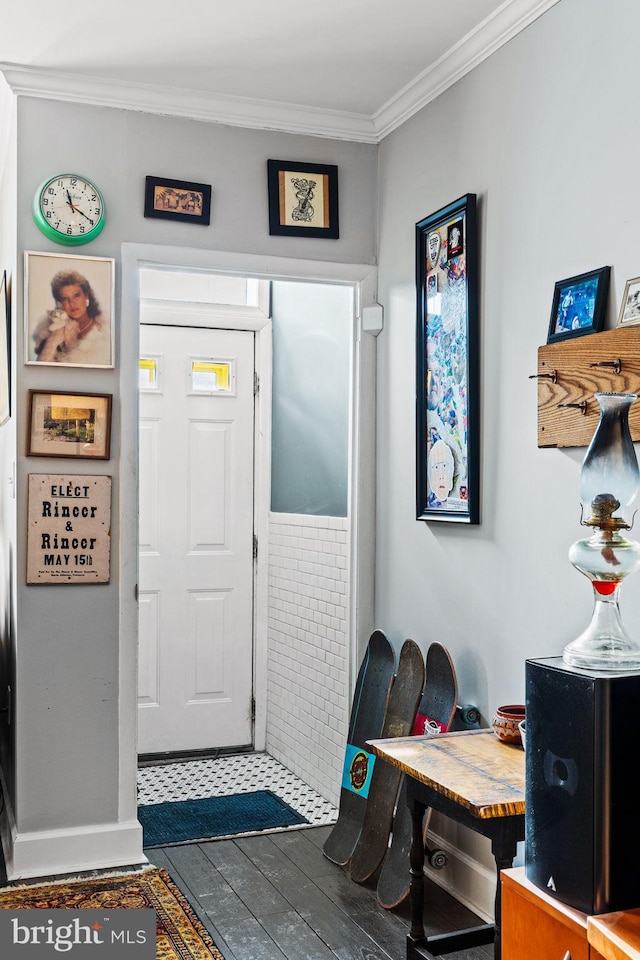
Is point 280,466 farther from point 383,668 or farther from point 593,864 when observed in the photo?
point 593,864

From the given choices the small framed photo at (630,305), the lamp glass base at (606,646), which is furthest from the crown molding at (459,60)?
the lamp glass base at (606,646)

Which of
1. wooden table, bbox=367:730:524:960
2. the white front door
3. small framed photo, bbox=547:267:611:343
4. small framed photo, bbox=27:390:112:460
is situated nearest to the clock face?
small framed photo, bbox=27:390:112:460

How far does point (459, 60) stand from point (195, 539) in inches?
104

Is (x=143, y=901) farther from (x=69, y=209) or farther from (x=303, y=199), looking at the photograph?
(x=303, y=199)

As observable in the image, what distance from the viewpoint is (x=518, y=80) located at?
2.86 metres

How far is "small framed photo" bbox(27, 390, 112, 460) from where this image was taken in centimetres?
331

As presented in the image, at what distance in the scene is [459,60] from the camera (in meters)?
3.12

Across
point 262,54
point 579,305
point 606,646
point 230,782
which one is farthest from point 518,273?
point 230,782

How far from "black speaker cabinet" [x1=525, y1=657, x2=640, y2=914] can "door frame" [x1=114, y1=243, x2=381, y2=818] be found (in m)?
2.02

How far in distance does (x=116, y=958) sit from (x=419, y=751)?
93cm

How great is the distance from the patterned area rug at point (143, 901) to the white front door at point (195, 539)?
1531 millimetres

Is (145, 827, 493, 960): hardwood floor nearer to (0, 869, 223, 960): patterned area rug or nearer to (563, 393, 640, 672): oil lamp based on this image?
(0, 869, 223, 960): patterned area rug

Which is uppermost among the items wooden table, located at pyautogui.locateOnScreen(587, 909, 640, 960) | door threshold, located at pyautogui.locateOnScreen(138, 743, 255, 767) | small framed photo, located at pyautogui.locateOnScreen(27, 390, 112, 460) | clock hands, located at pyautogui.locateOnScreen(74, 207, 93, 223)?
clock hands, located at pyautogui.locateOnScreen(74, 207, 93, 223)

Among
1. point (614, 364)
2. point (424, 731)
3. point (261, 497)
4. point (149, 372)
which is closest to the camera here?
point (614, 364)
